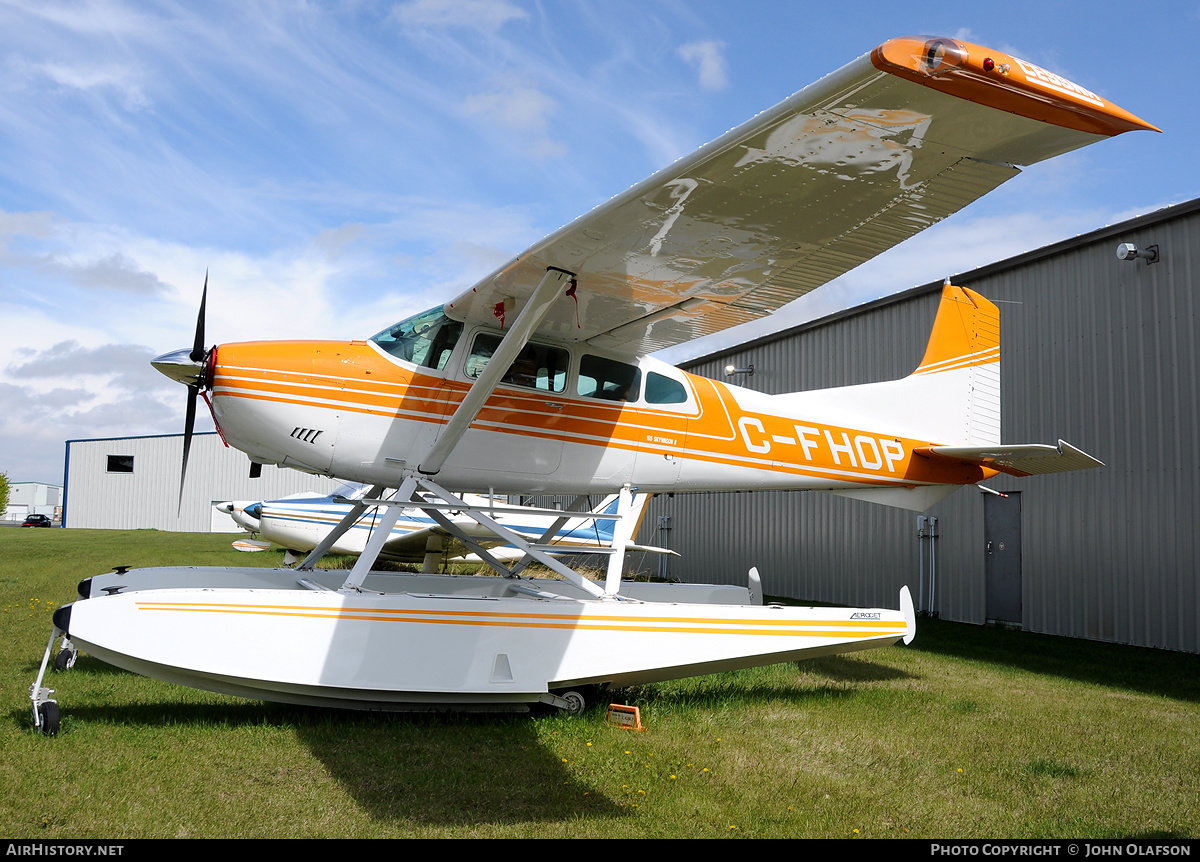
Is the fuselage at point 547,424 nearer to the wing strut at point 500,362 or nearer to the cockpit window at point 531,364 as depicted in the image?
the cockpit window at point 531,364

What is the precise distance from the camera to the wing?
2.99 meters

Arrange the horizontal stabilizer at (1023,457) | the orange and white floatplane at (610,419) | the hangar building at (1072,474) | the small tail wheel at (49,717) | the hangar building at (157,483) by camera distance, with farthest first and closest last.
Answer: the hangar building at (157,483)
the hangar building at (1072,474)
the horizontal stabilizer at (1023,457)
the small tail wheel at (49,717)
the orange and white floatplane at (610,419)

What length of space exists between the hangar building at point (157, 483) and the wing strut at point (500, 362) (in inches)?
1469

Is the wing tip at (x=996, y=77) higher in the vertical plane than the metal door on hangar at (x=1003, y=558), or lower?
higher

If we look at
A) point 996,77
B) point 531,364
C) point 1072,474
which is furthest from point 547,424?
point 1072,474

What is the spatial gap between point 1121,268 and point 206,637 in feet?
37.7

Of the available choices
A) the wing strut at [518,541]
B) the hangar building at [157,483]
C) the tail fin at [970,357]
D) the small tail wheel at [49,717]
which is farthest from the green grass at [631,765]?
the hangar building at [157,483]

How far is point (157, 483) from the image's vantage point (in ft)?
148

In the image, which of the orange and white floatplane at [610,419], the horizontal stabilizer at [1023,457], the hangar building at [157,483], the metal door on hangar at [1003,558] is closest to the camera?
the orange and white floatplane at [610,419]

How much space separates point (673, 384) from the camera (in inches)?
269

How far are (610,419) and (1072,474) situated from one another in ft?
25.6

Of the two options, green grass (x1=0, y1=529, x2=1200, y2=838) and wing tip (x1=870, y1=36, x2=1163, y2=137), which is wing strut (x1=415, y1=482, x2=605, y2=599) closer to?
green grass (x1=0, y1=529, x2=1200, y2=838)

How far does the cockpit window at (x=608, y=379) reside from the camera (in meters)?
6.47

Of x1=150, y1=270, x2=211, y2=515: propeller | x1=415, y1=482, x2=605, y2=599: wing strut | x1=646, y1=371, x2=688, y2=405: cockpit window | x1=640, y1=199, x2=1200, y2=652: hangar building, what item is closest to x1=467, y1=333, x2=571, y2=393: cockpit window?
x1=646, y1=371, x2=688, y2=405: cockpit window
